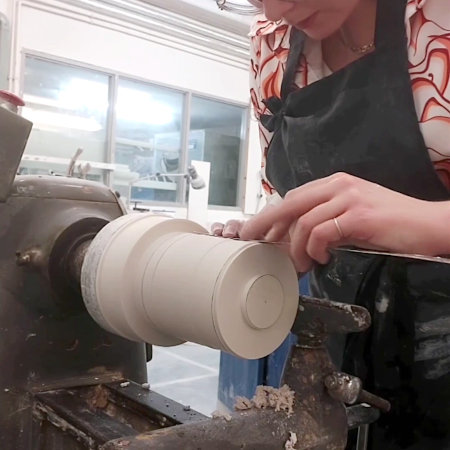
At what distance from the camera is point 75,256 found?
2.29ft

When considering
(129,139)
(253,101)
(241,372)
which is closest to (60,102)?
(129,139)

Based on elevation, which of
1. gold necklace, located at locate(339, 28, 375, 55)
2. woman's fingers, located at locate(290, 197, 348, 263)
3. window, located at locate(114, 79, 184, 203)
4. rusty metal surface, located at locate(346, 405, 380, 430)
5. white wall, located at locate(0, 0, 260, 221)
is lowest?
rusty metal surface, located at locate(346, 405, 380, 430)

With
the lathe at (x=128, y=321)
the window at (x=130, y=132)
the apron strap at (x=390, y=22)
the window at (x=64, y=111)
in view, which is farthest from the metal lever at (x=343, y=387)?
the window at (x=64, y=111)

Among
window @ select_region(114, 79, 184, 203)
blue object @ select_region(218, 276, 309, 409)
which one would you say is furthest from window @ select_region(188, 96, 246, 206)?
blue object @ select_region(218, 276, 309, 409)

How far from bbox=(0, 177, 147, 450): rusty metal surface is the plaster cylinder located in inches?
3.3

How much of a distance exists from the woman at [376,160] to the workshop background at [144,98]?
6.95 feet

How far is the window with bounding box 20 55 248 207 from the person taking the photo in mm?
3844

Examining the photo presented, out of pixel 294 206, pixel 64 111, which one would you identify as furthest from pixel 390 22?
pixel 64 111

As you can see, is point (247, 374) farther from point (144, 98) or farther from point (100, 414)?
point (144, 98)

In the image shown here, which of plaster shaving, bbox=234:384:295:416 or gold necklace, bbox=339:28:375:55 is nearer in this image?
plaster shaving, bbox=234:384:295:416

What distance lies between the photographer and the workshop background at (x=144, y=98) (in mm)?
3631

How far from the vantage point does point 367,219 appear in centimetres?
50

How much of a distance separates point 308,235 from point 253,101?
0.54 metres

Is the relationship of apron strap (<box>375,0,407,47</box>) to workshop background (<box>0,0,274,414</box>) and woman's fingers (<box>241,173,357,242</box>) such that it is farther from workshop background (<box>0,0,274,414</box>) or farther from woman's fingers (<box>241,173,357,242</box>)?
workshop background (<box>0,0,274,414</box>)
